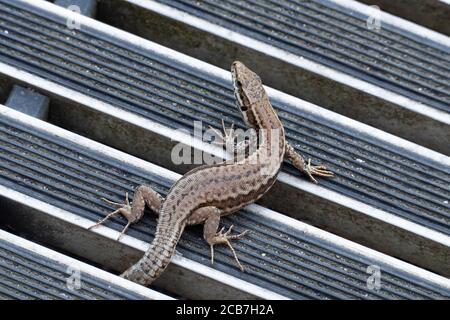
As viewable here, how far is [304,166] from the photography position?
5.23 metres

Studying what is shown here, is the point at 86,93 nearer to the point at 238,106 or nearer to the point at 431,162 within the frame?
the point at 238,106

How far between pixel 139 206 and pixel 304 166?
110 cm

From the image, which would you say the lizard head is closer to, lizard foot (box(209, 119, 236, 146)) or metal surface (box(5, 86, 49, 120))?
lizard foot (box(209, 119, 236, 146))

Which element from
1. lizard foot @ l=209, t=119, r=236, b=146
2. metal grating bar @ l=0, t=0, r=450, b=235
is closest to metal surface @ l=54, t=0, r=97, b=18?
metal grating bar @ l=0, t=0, r=450, b=235

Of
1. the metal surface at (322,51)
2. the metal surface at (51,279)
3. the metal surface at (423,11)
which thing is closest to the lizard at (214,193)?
the metal surface at (51,279)

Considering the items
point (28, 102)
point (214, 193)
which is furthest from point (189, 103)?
point (28, 102)

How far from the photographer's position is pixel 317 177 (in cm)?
529

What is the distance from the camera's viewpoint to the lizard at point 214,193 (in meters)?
4.84

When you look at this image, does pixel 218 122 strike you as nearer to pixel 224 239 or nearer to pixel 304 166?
pixel 304 166

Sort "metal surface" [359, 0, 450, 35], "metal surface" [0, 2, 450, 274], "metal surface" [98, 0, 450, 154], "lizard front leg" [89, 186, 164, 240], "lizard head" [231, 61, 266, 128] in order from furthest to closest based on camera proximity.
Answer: "metal surface" [359, 0, 450, 35] → "metal surface" [98, 0, 450, 154] → "lizard head" [231, 61, 266, 128] → "metal surface" [0, 2, 450, 274] → "lizard front leg" [89, 186, 164, 240]

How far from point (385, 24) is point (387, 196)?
1.31 metres

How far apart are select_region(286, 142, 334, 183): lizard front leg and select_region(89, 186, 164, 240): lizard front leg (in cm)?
90

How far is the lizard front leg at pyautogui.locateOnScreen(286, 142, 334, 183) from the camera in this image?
17.2ft

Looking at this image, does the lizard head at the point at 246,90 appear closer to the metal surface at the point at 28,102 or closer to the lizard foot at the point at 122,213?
the lizard foot at the point at 122,213
